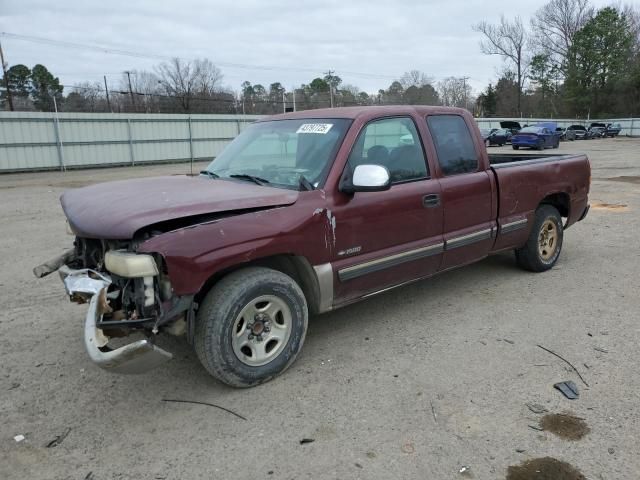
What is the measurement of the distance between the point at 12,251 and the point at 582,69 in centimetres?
7051

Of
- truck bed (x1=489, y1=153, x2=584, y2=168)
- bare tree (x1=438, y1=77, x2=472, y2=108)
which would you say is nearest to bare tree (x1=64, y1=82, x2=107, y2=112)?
truck bed (x1=489, y1=153, x2=584, y2=168)

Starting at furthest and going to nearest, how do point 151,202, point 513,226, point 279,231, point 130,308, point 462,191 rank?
point 513,226, point 462,191, point 279,231, point 151,202, point 130,308

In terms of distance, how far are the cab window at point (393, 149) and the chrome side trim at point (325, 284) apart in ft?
2.62

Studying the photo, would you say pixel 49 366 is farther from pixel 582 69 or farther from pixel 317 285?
pixel 582 69

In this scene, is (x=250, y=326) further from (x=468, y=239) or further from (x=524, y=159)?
(x=524, y=159)

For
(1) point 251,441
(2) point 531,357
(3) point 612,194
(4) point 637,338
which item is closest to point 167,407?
(1) point 251,441

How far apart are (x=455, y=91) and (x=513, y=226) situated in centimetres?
7492

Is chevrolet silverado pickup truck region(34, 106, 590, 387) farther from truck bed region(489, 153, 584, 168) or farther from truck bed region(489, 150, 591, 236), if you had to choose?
truck bed region(489, 153, 584, 168)

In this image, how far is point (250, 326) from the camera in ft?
10.8

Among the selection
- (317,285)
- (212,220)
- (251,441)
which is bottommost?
(251,441)

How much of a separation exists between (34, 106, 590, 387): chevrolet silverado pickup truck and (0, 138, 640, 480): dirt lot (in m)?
0.39

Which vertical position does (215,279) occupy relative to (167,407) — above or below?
above

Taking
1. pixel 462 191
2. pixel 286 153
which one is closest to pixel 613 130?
pixel 462 191

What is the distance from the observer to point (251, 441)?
280cm
